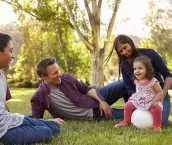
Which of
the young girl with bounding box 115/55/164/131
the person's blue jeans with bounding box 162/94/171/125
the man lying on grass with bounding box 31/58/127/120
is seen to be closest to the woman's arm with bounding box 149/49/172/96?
the person's blue jeans with bounding box 162/94/171/125

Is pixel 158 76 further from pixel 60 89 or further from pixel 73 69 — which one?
pixel 73 69

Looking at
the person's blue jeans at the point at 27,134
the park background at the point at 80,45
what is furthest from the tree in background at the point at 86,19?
the person's blue jeans at the point at 27,134

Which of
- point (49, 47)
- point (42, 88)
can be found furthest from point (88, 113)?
point (49, 47)

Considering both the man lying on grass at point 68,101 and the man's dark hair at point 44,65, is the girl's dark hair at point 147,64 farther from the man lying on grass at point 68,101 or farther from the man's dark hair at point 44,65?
the man's dark hair at point 44,65

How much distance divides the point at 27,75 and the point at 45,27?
767 inches

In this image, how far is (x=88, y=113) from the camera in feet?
17.3

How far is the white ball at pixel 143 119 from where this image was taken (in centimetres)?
439

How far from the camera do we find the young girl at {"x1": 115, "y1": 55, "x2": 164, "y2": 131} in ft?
14.4

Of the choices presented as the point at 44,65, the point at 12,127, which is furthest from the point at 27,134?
the point at 44,65

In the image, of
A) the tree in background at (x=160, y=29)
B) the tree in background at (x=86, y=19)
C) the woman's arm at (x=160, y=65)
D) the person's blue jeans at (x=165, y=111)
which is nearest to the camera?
the person's blue jeans at (x=165, y=111)

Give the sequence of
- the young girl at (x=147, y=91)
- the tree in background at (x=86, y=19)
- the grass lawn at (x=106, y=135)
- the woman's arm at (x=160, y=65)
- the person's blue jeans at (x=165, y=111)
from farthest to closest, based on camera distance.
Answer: the tree in background at (x=86, y=19), the woman's arm at (x=160, y=65), the person's blue jeans at (x=165, y=111), the young girl at (x=147, y=91), the grass lawn at (x=106, y=135)

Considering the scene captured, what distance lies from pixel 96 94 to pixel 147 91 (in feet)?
3.32

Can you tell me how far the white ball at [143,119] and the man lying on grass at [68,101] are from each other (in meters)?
0.78

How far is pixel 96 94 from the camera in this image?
17.3 ft
